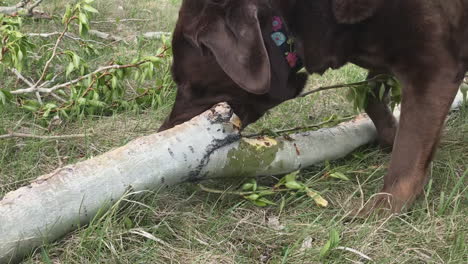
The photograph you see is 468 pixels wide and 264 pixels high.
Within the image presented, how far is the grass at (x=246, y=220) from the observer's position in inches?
63.6

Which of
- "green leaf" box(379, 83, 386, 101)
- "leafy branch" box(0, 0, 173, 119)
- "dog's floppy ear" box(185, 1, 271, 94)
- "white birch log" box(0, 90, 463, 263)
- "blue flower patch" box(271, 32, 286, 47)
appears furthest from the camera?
"leafy branch" box(0, 0, 173, 119)

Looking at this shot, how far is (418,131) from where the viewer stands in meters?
2.01

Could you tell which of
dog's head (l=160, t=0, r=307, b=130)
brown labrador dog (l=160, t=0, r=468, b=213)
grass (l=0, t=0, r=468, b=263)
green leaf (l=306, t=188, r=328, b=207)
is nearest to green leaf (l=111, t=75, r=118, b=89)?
grass (l=0, t=0, r=468, b=263)

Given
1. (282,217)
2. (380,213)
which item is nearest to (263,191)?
(282,217)

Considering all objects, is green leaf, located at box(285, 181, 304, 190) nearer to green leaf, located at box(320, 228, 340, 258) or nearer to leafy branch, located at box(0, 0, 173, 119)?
green leaf, located at box(320, 228, 340, 258)

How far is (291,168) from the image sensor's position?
84.4 inches

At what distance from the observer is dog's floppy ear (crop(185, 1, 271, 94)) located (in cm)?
177

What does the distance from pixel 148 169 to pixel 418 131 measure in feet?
3.20

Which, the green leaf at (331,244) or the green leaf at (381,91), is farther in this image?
the green leaf at (381,91)

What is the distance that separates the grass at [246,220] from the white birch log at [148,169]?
2.4 inches

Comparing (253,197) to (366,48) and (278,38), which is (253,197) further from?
(366,48)

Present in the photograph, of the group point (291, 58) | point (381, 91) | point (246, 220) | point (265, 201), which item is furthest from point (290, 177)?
point (381, 91)

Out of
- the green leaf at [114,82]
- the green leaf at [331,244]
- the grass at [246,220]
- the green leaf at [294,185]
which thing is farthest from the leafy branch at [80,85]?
the green leaf at [331,244]

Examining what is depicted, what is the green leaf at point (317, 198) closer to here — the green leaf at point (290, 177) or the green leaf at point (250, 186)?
the green leaf at point (290, 177)
